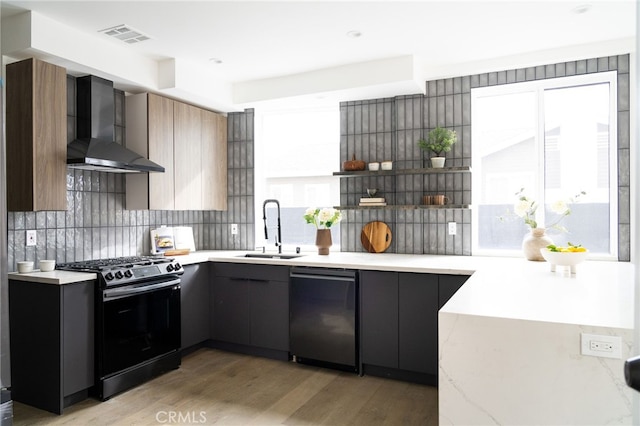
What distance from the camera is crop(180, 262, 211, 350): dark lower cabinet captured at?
3609mm

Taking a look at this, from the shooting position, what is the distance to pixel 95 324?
2850 millimetres

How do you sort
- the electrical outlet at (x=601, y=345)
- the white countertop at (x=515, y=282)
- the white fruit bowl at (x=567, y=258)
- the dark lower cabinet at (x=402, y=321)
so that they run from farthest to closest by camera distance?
the dark lower cabinet at (x=402, y=321) < the white fruit bowl at (x=567, y=258) < the white countertop at (x=515, y=282) < the electrical outlet at (x=601, y=345)

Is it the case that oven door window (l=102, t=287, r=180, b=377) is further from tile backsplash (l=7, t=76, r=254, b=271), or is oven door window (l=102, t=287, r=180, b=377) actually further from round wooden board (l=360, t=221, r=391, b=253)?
round wooden board (l=360, t=221, r=391, b=253)

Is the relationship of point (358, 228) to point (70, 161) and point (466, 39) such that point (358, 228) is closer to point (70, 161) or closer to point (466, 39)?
point (466, 39)

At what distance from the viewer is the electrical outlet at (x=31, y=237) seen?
304cm

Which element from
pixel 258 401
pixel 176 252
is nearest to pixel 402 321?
pixel 258 401

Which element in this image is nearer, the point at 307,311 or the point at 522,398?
the point at 522,398

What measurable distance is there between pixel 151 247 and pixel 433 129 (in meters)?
2.81

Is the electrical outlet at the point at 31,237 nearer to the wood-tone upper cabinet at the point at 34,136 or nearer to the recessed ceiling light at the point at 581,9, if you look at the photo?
the wood-tone upper cabinet at the point at 34,136

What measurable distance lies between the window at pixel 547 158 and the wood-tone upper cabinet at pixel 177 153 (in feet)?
8.31

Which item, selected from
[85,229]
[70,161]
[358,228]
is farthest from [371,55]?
[85,229]

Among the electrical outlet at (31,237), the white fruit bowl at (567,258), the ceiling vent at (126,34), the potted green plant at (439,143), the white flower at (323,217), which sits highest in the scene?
the ceiling vent at (126,34)

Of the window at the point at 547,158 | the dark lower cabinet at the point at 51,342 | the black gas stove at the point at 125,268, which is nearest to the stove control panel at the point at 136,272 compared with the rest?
the black gas stove at the point at 125,268

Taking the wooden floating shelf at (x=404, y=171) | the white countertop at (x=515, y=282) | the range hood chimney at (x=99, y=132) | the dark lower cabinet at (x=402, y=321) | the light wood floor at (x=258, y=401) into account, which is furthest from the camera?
the wooden floating shelf at (x=404, y=171)
